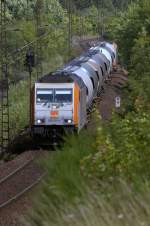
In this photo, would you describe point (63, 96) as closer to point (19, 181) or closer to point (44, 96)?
point (44, 96)

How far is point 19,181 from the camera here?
19812mm

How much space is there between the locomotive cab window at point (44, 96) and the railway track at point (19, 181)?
2.81 meters

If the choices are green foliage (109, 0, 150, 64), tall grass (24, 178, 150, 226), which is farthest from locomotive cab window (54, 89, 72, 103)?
green foliage (109, 0, 150, 64)

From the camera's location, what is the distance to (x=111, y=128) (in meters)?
10.7

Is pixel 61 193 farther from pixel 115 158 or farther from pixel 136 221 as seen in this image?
pixel 136 221

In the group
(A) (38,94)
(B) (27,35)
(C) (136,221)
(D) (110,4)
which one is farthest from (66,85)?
(D) (110,4)

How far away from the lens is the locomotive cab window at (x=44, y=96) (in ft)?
83.5

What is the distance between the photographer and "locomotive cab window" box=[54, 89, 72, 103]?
2538 cm

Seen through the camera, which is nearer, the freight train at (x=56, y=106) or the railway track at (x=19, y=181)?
the railway track at (x=19, y=181)

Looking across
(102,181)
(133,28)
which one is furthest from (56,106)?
(133,28)

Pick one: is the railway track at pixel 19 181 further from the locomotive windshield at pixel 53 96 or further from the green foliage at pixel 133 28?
the green foliage at pixel 133 28

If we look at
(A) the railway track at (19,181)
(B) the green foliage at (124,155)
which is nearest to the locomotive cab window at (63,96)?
(A) the railway track at (19,181)

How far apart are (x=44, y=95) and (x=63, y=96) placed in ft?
2.20

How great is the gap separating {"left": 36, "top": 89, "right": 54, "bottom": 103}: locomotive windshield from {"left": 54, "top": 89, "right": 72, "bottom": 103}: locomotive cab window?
0.18 m
